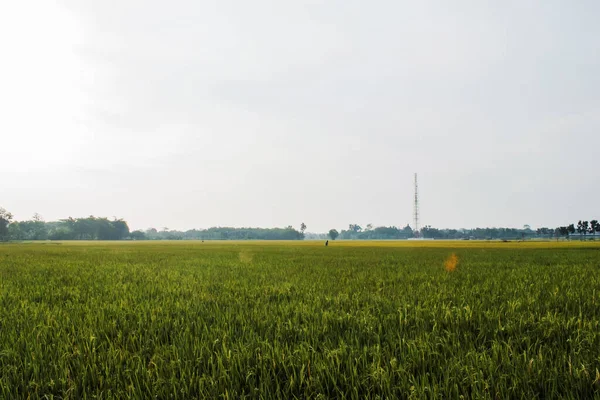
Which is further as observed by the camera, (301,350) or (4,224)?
(4,224)

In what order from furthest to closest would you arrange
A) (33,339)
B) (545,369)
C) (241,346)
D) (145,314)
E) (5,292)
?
(5,292), (145,314), (33,339), (241,346), (545,369)

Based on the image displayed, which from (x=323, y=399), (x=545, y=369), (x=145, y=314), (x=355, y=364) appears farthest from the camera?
(x=145, y=314)

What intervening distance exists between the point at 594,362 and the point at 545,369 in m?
0.70

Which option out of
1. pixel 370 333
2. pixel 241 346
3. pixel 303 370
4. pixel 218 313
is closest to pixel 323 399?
pixel 303 370

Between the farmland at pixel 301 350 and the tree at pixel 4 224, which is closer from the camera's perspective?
the farmland at pixel 301 350

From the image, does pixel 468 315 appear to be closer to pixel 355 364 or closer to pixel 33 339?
pixel 355 364

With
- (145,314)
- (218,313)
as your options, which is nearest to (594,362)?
(218,313)

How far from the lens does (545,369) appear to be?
3.53m

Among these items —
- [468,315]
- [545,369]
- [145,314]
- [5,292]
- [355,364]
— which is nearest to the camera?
[545,369]

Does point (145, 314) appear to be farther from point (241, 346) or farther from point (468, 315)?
point (468, 315)

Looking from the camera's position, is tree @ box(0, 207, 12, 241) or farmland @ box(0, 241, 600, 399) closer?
farmland @ box(0, 241, 600, 399)

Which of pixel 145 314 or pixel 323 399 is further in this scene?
pixel 145 314

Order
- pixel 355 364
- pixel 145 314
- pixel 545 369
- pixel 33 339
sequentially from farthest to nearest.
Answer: pixel 145 314 < pixel 33 339 < pixel 355 364 < pixel 545 369

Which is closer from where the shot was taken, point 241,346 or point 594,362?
point 594,362
